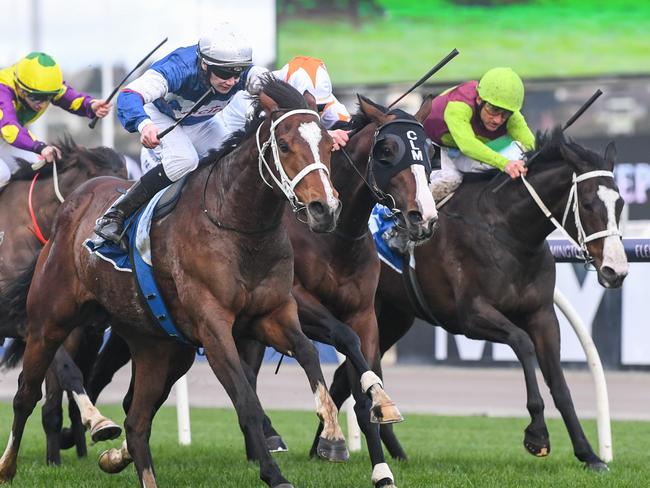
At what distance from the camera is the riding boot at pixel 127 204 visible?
637 cm

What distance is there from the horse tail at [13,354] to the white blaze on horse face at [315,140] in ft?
10.3

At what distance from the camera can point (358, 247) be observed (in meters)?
6.88

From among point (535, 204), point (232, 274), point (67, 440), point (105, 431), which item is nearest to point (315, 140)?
point (232, 274)

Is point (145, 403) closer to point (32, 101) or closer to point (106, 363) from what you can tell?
point (106, 363)

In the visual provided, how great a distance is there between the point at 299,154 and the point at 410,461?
275 centimetres

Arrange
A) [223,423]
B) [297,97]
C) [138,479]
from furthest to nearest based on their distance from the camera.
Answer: [223,423] < [138,479] < [297,97]

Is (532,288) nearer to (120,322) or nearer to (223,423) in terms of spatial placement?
(120,322)

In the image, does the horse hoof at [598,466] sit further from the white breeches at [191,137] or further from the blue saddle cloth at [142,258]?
the white breeches at [191,137]

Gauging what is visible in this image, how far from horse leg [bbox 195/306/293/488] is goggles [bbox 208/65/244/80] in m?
1.13

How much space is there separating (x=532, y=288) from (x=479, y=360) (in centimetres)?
632

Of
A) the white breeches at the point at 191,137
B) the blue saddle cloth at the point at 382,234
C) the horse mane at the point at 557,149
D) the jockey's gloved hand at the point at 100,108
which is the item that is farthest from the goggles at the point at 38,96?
the horse mane at the point at 557,149

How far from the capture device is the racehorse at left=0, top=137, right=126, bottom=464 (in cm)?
770

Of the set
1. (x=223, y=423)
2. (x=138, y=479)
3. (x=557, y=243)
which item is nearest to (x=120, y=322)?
(x=138, y=479)

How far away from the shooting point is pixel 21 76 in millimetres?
8328
